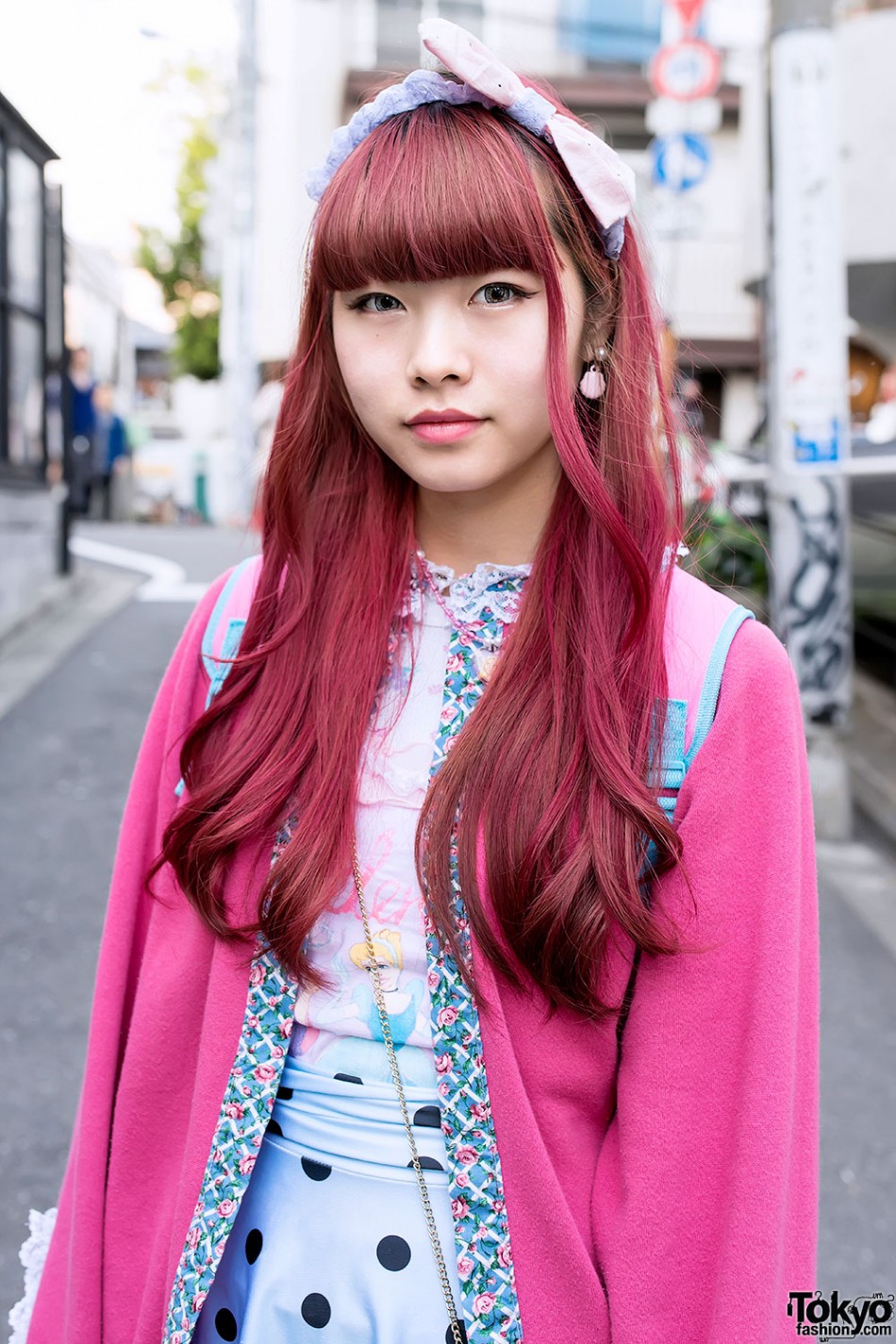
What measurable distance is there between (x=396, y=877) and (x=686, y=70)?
29.7 feet

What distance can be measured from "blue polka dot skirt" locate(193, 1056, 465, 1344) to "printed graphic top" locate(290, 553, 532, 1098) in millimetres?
33

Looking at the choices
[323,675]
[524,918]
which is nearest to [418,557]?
[323,675]

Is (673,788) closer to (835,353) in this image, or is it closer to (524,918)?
(524,918)

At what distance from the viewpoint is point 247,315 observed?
15.6 metres

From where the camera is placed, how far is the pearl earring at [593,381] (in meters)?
1.45

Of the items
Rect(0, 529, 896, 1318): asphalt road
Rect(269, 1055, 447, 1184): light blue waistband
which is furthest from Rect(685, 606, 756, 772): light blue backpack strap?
Rect(0, 529, 896, 1318): asphalt road

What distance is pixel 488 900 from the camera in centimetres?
132

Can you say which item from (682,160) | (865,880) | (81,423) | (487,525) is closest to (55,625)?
(865,880)

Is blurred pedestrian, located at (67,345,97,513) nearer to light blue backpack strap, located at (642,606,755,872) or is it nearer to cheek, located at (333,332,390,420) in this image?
cheek, located at (333,332,390,420)

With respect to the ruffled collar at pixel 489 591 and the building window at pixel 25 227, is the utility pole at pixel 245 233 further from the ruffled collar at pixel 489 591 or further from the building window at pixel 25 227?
the ruffled collar at pixel 489 591

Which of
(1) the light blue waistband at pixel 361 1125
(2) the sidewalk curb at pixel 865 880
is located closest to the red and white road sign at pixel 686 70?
(2) the sidewalk curb at pixel 865 880

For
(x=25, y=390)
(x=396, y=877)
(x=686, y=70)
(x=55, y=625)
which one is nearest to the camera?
(x=396, y=877)

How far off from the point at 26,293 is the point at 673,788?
7.62 meters

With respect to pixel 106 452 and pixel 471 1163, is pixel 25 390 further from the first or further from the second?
pixel 106 452
